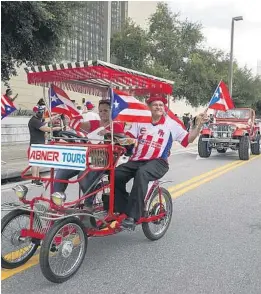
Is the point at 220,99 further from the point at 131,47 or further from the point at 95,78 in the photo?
the point at 131,47

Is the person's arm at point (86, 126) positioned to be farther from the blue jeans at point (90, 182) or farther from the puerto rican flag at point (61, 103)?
the blue jeans at point (90, 182)

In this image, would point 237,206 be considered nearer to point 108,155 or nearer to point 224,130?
point 108,155

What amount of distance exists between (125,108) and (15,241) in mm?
1799

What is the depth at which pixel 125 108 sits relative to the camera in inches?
193

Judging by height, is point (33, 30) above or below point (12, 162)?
above

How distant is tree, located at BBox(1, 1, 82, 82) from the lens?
11.4 meters

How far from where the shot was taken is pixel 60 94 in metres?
5.67

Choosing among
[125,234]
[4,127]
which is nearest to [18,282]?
[125,234]

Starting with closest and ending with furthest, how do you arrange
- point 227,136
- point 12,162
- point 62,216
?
point 62,216, point 12,162, point 227,136

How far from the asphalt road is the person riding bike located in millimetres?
730

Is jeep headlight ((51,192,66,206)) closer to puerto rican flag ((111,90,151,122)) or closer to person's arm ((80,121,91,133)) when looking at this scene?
puerto rican flag ((111,90,151,122))

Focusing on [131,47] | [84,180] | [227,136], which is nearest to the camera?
[84,180]

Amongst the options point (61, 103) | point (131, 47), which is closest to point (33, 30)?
point (61, 103)

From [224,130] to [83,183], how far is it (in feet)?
39.1
